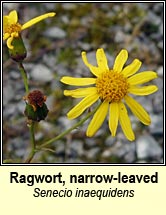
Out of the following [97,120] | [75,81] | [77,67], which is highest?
[77,67]

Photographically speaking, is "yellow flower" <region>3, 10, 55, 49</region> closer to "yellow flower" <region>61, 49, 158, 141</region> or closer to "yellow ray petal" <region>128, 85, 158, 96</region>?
"yellow flower" <region>61, 49, 158, 141</region>

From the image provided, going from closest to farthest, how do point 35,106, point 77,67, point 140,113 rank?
point 35,106, point 140,113, point 77,67

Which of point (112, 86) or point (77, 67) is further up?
point (77, 67)

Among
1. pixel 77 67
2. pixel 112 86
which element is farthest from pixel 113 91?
pixel 77 67

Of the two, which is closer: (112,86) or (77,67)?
(112,86)

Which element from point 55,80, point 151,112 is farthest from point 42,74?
point 151,112

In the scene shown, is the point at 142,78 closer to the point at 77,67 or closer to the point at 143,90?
the point at 143,90
